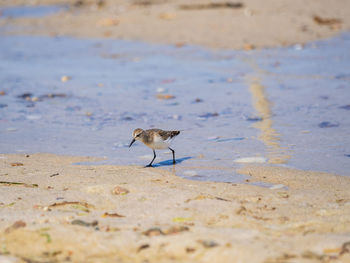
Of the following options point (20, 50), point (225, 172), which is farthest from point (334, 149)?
point (20, 50)

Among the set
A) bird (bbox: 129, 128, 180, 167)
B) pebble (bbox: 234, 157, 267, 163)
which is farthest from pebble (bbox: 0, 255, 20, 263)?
pebble (bbox: 234, 157, 267, 163)

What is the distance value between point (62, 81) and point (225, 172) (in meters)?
5.99

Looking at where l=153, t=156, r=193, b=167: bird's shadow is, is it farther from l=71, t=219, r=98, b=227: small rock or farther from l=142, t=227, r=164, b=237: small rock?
l=142, t=227, r=164, b=237: small rock

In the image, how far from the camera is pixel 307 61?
1203 cm

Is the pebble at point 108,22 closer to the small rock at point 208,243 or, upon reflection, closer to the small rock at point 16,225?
the small rock at point 16,225

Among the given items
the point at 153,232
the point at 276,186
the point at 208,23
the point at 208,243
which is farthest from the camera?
the point at 208,23

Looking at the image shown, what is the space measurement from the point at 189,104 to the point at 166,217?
4.92m

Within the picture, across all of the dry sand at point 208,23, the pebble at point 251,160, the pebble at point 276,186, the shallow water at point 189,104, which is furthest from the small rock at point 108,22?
the pebble at point 276,186

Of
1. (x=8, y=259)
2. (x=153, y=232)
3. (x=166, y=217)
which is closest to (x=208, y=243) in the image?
(x=153, y=232)

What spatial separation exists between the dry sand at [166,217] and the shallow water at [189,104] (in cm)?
59

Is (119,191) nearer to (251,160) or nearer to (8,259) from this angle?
(8,259)

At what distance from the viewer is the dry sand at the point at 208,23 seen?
14469 mm

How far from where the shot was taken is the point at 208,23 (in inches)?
607

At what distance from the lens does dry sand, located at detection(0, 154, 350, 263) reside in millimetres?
3520
